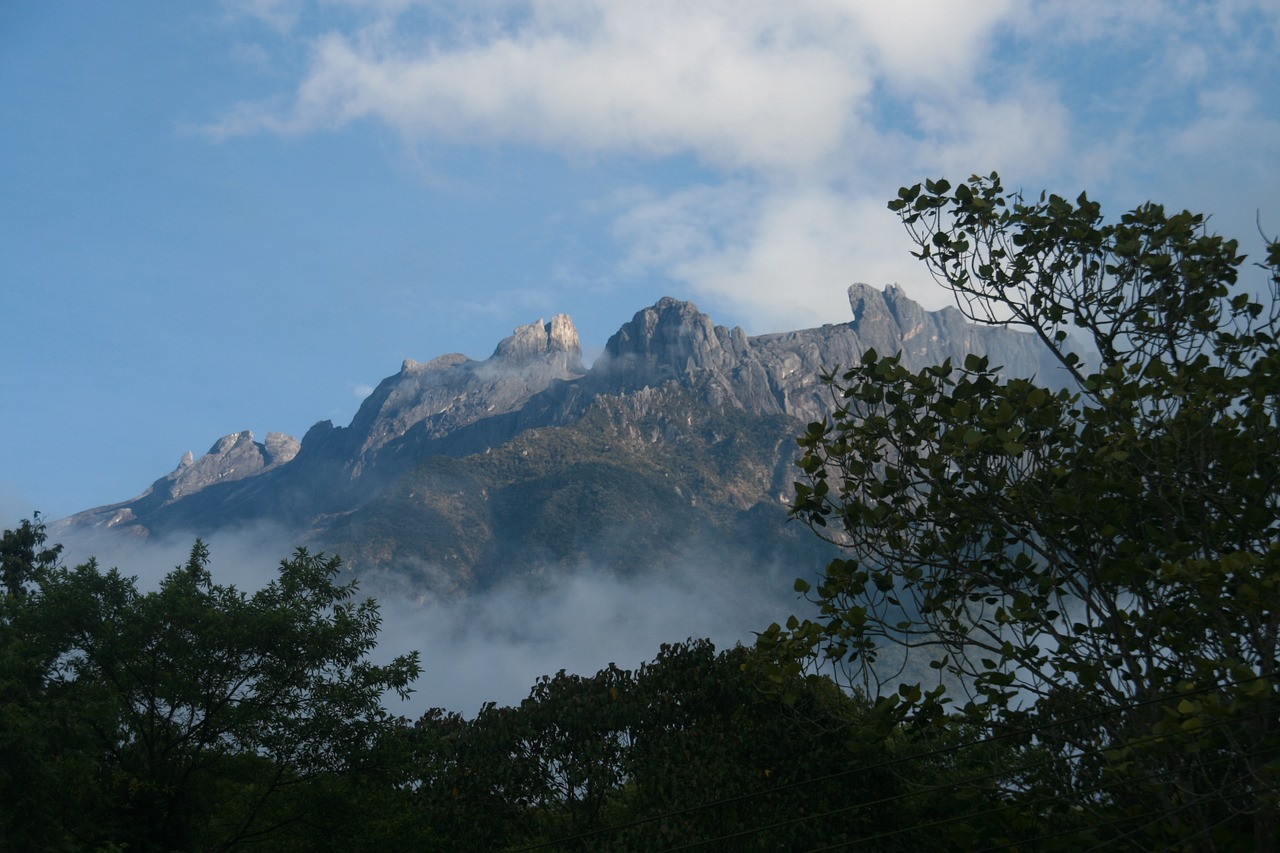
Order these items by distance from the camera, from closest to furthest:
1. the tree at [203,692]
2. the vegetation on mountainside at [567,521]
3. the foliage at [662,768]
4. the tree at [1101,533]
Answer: the tree at [1101,533] < the foliage at [662,768] < the tree at [203,692] < the vegetation on mountainside at [567,521]

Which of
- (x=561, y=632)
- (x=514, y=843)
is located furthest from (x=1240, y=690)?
(x=561, y=632)

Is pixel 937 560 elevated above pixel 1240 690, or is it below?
above

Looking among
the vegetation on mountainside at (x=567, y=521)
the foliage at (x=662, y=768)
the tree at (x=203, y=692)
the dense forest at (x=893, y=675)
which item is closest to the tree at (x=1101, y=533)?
the dense forest at (x=893, y=675)

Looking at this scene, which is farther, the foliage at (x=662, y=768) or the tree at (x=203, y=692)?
the tree at (x=203, y=692)

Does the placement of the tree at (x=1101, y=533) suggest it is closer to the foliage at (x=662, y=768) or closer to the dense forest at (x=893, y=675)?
the dense forest at (x=893, y=675)

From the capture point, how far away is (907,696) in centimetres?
942

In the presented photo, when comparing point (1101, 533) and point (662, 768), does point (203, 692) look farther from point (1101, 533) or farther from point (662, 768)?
point (1101, 533)

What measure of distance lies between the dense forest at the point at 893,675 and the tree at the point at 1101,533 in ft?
0.13

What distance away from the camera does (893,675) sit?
1158cm

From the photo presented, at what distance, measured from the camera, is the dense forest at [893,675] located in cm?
945

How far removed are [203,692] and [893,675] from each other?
469 inches

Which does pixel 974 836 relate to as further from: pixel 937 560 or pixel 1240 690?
pixel 1240 690

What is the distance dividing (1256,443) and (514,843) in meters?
12.7

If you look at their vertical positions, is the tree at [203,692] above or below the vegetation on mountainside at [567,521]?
below
